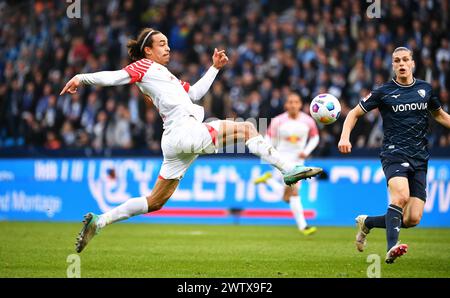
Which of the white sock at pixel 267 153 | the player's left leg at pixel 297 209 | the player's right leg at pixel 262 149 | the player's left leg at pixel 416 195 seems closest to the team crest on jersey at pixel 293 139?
the player's left leg at pixel 297 209

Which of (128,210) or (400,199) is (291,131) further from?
(128,210)

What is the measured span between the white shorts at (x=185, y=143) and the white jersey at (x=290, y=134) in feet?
22.4

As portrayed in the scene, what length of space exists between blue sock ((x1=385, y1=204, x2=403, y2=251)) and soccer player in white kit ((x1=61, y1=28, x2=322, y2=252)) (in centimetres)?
140

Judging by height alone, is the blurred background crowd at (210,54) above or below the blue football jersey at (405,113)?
above

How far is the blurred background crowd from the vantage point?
2062cm

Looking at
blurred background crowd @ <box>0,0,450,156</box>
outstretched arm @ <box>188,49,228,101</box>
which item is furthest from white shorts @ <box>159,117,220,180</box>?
blurred background crowd @ <box>0,0,450,156</box>

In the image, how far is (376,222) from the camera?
1019 cm

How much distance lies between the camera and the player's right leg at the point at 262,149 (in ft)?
29.0

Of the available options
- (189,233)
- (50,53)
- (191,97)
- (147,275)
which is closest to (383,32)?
(189,233)

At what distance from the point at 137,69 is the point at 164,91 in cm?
41

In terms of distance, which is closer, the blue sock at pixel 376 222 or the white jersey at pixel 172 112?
the white jersey at pixel 172 112

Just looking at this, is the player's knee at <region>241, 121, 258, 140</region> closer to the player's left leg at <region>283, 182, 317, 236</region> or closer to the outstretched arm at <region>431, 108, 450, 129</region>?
the outstretched arm at <region>431, 108, 450, 129</region>

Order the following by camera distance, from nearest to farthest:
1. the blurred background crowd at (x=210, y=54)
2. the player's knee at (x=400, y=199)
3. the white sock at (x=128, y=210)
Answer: the player's knee at (x=400, y=199) < the white sock at (x=128, y=210) < the blurred background crowd at (x=210, y=54)

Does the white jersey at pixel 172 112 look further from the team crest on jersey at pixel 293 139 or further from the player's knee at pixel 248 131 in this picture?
the team crest on jersey at pixel 293 139
